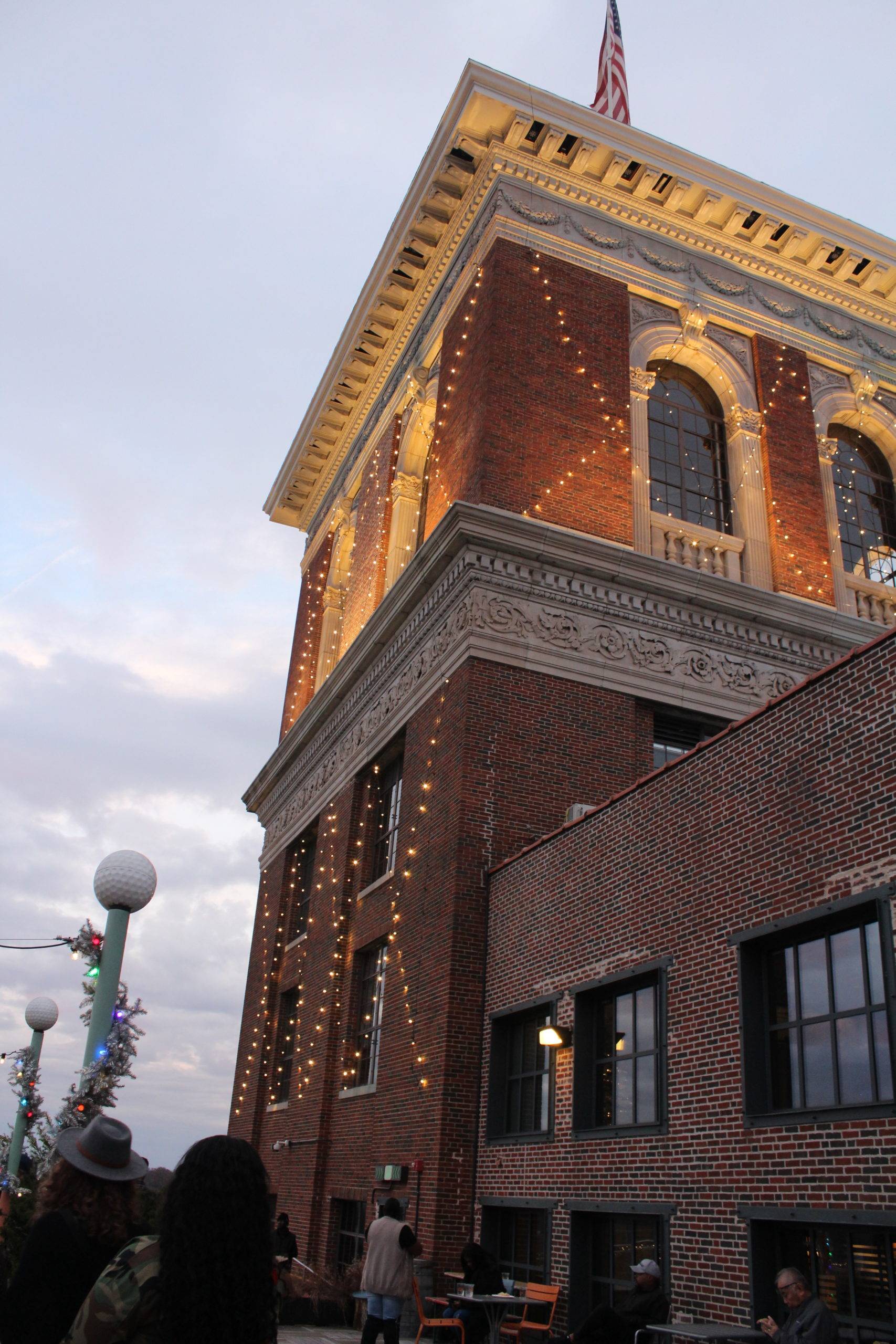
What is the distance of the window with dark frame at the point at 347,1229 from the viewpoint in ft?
54.5

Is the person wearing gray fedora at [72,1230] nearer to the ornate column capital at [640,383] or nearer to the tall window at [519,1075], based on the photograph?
the tall window at [519,1075]

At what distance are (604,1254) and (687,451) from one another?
13679 millimetres

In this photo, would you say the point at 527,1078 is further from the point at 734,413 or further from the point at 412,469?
the point at 412,469

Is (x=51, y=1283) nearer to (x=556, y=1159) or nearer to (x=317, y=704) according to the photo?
(x=556, y=1159)

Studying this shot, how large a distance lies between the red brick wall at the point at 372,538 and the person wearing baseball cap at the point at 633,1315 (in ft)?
48.8

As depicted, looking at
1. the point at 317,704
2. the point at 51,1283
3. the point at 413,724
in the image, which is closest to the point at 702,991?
the point at 51,1283

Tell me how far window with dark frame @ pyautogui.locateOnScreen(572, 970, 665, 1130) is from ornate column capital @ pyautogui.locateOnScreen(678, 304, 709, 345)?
13250mm

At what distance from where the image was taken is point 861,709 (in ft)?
29.1

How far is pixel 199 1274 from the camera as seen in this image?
2.89 metres

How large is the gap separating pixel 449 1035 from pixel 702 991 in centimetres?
479

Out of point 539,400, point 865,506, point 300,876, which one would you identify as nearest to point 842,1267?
point 539,400

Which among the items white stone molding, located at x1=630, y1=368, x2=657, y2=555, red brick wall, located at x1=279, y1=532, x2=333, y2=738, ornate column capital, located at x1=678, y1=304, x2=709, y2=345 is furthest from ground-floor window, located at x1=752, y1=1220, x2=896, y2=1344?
red brick wall, located at x1=279, y1=532, x2=333, y2=738

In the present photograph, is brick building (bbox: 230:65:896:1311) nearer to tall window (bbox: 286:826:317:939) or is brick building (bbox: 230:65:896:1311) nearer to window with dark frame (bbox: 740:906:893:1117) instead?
tall window (bbox: 286:826:317:939)

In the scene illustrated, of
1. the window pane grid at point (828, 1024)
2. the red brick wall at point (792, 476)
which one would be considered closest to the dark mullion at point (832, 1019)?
the window pane grid at point (828, 1024)
